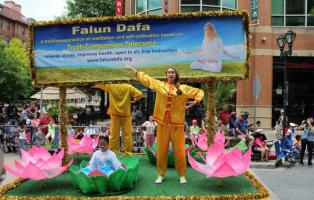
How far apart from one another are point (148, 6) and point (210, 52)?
20.1 metres

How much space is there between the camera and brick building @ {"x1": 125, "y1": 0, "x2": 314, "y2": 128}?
2645 centimetres

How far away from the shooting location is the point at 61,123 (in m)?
9.29

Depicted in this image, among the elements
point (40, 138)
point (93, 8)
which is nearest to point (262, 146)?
point (40, 138)

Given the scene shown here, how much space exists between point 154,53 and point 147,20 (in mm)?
635

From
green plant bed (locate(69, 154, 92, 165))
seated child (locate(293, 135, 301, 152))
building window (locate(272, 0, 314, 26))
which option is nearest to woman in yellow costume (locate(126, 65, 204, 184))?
green plant bed (locate(69, 154, 92, 165))

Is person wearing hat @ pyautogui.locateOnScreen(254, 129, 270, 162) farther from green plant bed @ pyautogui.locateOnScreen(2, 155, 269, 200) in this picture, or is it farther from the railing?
green plant bed @ pyautogui.locateOnScreen(2, 155, 269, 200)

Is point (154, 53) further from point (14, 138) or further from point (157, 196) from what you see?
point (14, 138)

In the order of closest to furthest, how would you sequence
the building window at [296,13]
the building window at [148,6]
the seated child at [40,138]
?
the seated child at [40,138] < the building window at [296,13] < the building window at [148,6]

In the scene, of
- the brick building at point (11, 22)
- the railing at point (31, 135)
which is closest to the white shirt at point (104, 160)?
the railing at point (31, 135)

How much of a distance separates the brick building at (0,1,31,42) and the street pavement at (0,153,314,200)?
2378 inches

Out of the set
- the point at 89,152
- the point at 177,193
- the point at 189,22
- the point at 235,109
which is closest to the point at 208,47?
the point at 189,22

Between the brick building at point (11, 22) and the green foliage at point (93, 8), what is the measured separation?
32.8 metres

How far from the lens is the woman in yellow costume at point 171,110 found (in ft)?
25.5

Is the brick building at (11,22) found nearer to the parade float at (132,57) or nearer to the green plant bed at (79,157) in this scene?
the green plant bed at (79,157)
